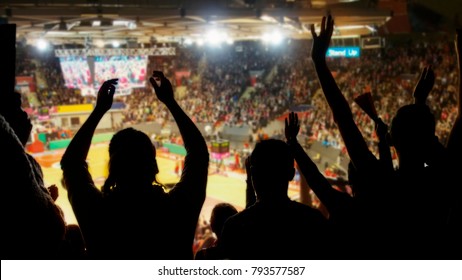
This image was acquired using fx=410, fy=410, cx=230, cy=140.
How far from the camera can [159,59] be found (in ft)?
152

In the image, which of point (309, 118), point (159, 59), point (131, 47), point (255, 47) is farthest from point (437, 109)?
point (159, 59)

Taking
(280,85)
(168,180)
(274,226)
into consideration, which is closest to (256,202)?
(274,226)

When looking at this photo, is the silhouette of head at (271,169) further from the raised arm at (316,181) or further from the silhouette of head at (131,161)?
the silhouette of head at (131,161)

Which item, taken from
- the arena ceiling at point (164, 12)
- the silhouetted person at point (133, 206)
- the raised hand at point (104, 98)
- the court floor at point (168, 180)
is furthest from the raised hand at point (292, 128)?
the court floor at point (168, 180)

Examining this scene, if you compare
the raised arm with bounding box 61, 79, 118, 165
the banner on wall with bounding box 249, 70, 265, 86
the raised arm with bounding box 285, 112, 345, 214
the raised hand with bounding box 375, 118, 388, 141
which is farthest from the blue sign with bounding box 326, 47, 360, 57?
the banner on wall with bounding box 249, 70, 265, 86

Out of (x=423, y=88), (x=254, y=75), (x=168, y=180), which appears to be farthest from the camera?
(x=254, y=75)

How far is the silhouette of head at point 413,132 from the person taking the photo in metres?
2.09

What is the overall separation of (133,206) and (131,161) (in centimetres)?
21

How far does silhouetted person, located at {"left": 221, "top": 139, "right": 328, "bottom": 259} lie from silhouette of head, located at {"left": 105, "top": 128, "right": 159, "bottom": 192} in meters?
0.46

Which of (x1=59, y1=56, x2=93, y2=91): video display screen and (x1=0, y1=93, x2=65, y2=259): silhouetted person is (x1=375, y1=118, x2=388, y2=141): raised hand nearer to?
(x1=0, y1=93, x2=65, y2=259): silhouetted person

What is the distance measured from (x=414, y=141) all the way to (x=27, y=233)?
1.81 metres

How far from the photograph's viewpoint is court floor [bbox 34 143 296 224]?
1675cm

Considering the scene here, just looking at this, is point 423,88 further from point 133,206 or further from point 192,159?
point 133,206

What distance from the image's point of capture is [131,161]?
1.90 m
